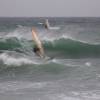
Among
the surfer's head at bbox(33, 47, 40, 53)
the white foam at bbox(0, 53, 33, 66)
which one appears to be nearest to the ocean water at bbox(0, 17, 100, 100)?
the white foam at bbox(0, 53, 33, 66)

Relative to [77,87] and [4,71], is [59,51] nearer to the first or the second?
[4,71]

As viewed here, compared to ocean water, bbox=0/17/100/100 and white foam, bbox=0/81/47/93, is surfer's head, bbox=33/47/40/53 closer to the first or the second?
ocean water, bbox=0/17/100/100

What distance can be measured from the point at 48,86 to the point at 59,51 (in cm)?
959

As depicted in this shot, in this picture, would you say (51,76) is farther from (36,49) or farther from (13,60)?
(36,49)

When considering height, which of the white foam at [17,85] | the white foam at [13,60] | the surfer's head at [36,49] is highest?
the surfer's head at [36,49]

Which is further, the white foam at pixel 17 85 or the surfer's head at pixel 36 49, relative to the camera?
the surfer's head at pixel 36 49

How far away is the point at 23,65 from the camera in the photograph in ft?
57.0

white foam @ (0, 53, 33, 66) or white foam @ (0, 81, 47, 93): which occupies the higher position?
white foam @ (0, 53, 33, 66)

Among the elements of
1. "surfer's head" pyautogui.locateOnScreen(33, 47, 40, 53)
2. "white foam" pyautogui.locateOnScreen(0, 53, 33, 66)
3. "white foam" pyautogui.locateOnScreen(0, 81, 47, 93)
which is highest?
"surfer's head" pyautogui.locateOnScreen(33, 47, 40, 53)

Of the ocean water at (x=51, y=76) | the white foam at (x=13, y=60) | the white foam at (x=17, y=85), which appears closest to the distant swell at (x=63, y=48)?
the ocean water at (x=51, y=76)

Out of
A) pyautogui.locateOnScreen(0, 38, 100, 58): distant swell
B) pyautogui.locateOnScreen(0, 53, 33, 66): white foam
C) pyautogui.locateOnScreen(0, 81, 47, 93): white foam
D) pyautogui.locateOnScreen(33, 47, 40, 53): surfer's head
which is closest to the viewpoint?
pyautogui.locateOnScreen(0, 81, 47, 93): white foam

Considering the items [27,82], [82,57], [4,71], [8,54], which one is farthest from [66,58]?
[27,82]

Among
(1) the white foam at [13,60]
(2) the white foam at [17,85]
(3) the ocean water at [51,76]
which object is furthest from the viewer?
(1) the white foam at [13,60]

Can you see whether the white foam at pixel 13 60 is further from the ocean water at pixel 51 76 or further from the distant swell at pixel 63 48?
the distant swell at pixel 63 48
